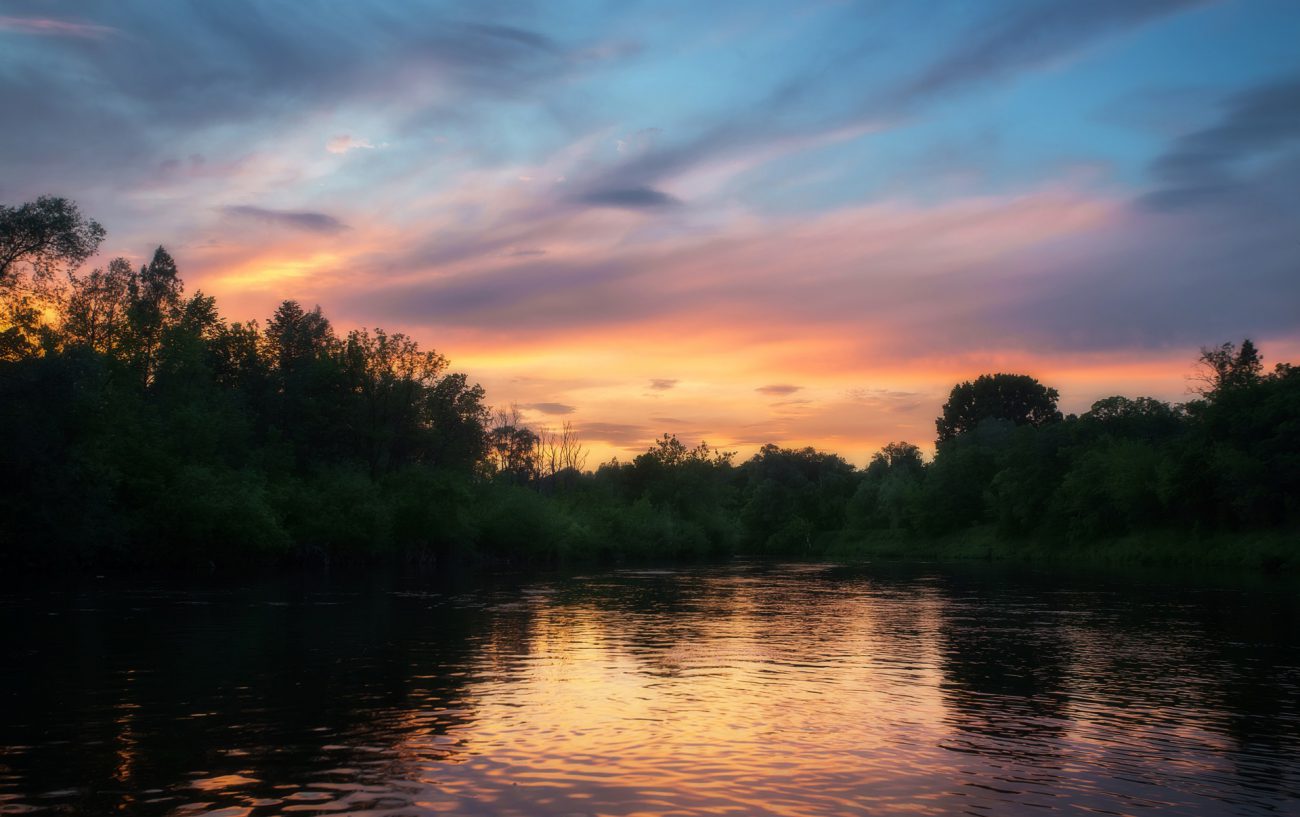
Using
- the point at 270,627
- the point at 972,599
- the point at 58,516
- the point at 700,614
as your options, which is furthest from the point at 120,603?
the point at 972,599

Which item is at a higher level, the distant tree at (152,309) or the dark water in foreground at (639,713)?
the distant tree at (152,309)

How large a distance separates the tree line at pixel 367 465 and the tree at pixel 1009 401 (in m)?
19.4

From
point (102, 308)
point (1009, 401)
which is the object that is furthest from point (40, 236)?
point (1009, 401)

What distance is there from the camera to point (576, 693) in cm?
1992

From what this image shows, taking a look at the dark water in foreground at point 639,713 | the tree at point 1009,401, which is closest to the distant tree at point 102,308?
the dark water in foreground at point 639,713

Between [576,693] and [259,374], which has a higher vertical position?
[259,374]

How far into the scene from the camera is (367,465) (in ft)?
291

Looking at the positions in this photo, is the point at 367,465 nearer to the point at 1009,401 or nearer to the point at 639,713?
the point at 639,713

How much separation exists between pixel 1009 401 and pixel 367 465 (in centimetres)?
10437

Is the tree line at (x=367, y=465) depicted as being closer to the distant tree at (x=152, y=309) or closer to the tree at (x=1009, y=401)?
the distant tree at (x=152, y=309)

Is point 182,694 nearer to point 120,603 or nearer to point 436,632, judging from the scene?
point 436,632

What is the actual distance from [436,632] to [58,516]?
3067 centimetres

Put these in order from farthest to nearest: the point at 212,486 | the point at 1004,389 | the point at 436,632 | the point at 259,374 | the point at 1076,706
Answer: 1. the point at 1004,389
2. the point at 259,374
3. the point at 212,486
4. the point at 436,632
5. the point at 1076,706

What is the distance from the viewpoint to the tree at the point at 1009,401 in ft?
508
